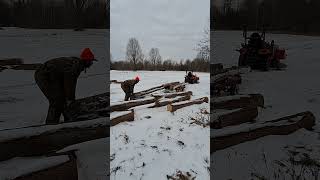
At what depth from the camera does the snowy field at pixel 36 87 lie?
3824 mm

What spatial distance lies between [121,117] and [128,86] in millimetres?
607

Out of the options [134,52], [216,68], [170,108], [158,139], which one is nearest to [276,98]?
[216,68]

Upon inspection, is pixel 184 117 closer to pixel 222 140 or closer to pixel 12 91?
pixel 222 140

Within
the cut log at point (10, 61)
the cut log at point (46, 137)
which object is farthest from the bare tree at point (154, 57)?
the cut log at point (10, 61)

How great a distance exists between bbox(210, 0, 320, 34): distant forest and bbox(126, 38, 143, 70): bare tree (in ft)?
6.31

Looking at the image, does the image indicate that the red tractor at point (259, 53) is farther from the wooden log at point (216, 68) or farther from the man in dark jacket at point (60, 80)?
the man in dark jacket at point (60, 80)

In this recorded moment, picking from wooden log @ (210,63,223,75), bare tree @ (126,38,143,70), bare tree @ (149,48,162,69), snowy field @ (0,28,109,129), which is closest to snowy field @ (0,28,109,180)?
snowy field @ (0,28,109,129)

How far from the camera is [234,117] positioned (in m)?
4.44

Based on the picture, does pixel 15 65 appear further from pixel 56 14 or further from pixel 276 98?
pixel 276 98

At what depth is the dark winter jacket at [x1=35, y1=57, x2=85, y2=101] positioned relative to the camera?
4055mm

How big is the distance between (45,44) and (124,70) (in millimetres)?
2347

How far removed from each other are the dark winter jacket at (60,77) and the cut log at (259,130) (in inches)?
70.9

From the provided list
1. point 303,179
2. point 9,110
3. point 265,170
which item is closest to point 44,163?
point 9,110

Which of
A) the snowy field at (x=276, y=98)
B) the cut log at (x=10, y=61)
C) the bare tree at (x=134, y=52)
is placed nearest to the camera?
the cut log at (x=10, y=61)
